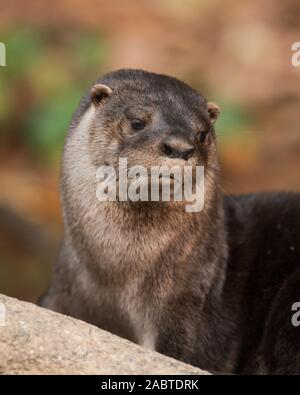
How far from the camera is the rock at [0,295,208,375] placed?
413 centimetres

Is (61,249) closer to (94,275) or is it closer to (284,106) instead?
(94,275)

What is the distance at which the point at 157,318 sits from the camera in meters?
4.98

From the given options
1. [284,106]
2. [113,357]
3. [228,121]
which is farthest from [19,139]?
[113,357]

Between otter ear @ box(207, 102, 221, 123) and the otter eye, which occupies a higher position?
otter ear @ box(207, 102, 221, 123)

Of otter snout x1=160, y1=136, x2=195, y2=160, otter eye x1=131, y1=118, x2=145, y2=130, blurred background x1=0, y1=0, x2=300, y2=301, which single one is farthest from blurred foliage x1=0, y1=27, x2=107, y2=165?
otter snout x1=160, y1=136, x2=195, y2=160

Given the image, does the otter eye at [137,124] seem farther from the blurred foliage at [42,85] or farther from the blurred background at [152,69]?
the blurred foliage at [42,85]

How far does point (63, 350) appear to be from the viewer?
13.7 ft

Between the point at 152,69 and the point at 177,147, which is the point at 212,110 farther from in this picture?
the point at 152,69

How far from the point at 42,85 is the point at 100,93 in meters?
5.36

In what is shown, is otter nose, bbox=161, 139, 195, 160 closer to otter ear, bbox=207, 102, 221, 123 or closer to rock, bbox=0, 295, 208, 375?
otter ear, bbox=207, 102, 221, 123

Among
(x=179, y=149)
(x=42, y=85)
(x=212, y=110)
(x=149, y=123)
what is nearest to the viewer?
(x=179, y=149)

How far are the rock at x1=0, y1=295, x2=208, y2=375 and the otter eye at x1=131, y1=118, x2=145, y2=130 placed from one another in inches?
34.3

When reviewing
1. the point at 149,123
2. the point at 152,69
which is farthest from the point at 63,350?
the point at 152,69

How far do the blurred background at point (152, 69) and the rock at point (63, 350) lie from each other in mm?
3628
